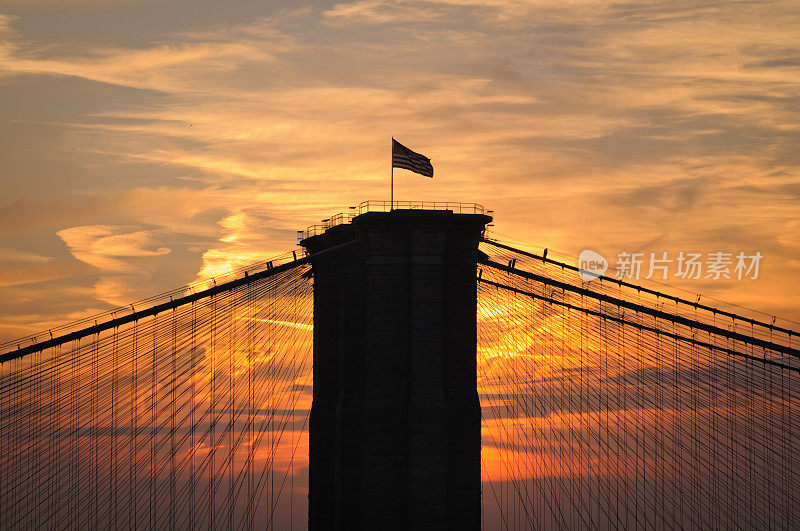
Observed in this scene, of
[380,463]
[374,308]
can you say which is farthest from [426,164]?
[380,463]

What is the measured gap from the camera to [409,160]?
78.8m

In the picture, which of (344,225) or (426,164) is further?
(344,225)

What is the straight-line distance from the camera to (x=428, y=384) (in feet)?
242

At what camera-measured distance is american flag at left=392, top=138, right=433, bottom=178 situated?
78562 mm

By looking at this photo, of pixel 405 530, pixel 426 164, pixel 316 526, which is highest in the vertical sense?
pixel 426 164

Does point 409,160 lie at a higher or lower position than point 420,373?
higher

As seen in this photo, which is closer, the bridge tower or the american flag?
the bridge tower

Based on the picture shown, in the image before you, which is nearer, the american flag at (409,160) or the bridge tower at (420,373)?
the bridge tower at (420,373)

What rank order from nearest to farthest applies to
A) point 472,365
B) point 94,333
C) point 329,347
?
point 94,333, point 472,365, point 329,347

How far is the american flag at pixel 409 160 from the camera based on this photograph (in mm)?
78562

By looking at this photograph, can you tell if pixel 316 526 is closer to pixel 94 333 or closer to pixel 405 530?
pixel 405 530

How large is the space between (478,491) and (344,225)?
24.6 m

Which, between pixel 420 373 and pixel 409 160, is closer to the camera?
pixel 420 373

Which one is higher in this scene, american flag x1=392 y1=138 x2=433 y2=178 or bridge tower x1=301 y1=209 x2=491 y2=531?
american flag x1=392 y1=138 x2=433 y2=178
